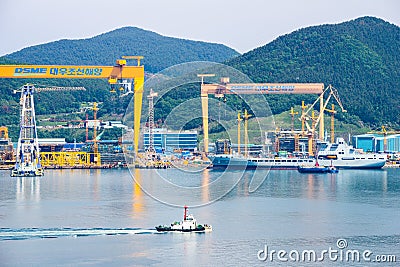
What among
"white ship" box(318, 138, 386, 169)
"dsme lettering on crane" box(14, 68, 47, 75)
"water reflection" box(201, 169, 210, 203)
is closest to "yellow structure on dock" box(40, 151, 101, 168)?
"water reflection" box(201, 169, 210, 203)

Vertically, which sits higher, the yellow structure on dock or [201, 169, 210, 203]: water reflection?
the yellow structure on dock

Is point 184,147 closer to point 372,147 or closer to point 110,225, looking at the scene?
point 372,147

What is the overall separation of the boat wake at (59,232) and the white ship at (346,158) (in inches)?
1038

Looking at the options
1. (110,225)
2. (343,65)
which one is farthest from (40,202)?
(343,65)

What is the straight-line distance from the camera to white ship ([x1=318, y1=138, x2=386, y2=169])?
4550cm

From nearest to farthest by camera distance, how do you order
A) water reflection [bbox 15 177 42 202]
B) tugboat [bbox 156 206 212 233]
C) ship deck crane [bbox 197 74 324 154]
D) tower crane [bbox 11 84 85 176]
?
tugboat [bbox 156 206 212 233] → water reflection [bbox 15 177 42 202] → tower crane [bbox 11 84 85 176] → ship deck crane [bbox 197 74 324 154]

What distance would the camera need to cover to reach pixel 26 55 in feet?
319

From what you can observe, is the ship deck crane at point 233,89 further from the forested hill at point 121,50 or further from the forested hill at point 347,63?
the forested hill at point 121,50

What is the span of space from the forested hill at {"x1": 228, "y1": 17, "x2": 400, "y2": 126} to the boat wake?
36371mm

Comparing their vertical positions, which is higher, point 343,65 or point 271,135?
point 343,65

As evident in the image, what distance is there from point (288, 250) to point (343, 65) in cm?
4889

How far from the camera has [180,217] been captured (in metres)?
22.1

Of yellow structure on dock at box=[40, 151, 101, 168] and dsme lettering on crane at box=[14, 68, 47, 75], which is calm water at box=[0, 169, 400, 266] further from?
yellow structure on dock at box=[40, 151, 101, 168]

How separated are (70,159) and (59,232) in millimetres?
26176
